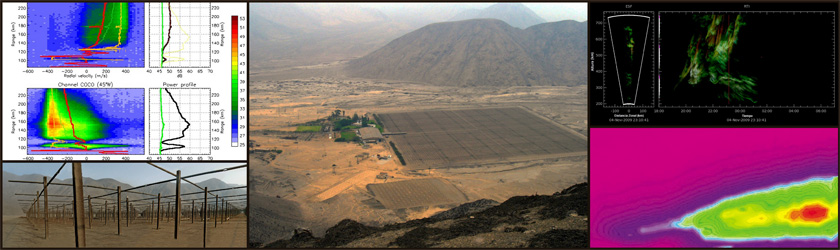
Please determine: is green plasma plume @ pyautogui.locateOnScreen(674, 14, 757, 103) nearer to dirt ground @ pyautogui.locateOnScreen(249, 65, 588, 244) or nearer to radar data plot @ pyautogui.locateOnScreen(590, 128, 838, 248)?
radar data plot @ pyautogui.locateOnScreen(590, 128, 838, 248)

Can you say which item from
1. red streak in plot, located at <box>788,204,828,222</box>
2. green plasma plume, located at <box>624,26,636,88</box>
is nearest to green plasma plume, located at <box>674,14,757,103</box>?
green plasma plume, located at <box>624,26,636,88</box>

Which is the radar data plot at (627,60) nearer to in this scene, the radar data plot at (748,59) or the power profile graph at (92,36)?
the radar data plot at (748,59)

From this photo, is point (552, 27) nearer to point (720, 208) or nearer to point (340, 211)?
point (340, 211)

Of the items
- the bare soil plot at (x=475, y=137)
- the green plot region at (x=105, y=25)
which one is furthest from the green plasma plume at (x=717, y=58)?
the bare soil plot at (x=475, y=137)

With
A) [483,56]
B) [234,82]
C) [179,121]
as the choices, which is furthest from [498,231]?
[483,56]

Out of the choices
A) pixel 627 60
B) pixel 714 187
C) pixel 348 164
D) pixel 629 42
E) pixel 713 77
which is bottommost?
pixel 348 164

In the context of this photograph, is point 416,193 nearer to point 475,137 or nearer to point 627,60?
point 475,137
